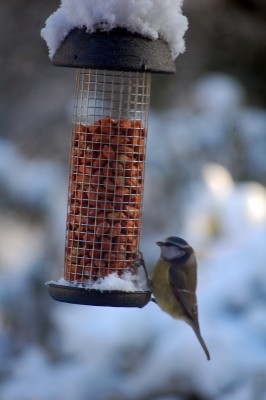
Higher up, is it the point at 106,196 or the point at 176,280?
the point at 106,196

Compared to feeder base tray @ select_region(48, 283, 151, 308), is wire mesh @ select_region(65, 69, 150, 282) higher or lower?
higher

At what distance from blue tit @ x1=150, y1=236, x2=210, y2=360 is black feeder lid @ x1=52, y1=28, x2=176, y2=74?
34.6 inches

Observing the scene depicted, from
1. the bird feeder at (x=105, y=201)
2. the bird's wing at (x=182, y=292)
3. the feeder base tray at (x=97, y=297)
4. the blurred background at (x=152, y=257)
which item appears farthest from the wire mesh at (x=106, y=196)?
the blurred background at (x=152, y=257)

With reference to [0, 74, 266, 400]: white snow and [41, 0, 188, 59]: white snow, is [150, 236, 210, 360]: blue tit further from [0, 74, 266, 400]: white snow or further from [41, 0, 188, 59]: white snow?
[0, 74, 266, 400]: white snow

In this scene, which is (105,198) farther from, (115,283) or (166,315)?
(166,315)

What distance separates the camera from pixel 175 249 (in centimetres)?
426

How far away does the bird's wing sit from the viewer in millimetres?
4258

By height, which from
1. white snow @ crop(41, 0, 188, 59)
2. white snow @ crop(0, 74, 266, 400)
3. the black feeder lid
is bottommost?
white snow @ crop(0, 74, 266, 400)

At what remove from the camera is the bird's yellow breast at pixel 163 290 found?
4184 millimetres

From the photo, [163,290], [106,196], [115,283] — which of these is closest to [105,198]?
[106,196]

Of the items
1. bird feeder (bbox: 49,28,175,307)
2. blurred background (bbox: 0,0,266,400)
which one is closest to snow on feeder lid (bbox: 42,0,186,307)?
bird feeder (bbox: 49,28,175,307)

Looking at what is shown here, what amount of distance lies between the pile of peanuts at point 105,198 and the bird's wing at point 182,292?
0.90 feet

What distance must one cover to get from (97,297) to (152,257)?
3019 millimetres

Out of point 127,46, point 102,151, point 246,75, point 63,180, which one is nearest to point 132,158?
point 102,151
